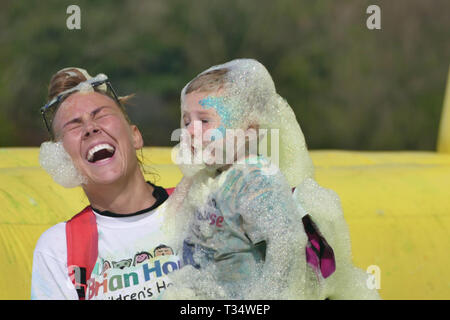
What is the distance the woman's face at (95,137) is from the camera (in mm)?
1333

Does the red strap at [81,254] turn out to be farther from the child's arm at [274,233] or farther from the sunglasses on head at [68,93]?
the child's arm at [274,233]

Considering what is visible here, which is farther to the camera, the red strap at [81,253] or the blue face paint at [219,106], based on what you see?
the red strap at [81,253]

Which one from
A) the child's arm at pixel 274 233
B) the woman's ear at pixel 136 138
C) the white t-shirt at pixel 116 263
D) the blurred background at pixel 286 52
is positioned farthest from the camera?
the blurred background at pixel 286 52

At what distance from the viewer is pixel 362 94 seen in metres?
4.99

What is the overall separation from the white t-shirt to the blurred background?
3.42 metres

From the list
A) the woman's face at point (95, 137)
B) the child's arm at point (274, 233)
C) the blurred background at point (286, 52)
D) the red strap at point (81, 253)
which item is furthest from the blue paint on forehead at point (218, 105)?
the blurred background at point (286, 52)

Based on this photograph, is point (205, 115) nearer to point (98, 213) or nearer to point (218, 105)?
point (218, 105)

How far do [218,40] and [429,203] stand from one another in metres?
3.45

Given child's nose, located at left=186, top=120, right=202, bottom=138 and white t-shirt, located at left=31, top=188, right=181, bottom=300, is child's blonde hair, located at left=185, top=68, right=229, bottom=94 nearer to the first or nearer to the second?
child's nose, located at left=186, top=120, right=202, bottom=138

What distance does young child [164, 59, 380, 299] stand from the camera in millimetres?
1133

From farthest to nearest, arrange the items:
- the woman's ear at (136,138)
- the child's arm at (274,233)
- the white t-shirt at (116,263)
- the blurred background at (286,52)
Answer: the blurred background at (286,52) < the woman's ear at (136,138) < the white t-shirt at (116,263) < the child's arm at (274,233)

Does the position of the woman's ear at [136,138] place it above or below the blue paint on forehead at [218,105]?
below

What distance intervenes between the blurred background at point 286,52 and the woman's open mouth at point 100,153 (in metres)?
3.40

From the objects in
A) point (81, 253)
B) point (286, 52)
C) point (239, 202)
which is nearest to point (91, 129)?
point (81, 253)
